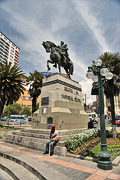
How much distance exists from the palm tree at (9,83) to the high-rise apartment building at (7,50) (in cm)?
8018

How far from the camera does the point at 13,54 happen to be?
362ft

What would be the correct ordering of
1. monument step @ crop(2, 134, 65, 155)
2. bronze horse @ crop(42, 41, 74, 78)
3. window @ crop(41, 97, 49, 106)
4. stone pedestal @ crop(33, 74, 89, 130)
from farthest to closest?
bronze horse @ crop(42, 41, 74, 78)
window @ crop(41, 97, 49, 106)
stone pedestal @ crop(33, 74, 89, 130)
monument step @ crop(2, 134, 65, 155)

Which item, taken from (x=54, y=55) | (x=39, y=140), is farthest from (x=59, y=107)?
(x=54, y=55)

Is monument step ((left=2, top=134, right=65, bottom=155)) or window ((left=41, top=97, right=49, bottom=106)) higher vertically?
window ((left=41, top=97, right=49, bottom=106))

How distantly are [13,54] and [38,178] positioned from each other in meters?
120

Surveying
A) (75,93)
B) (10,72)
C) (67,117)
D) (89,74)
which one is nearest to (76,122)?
(67,117)

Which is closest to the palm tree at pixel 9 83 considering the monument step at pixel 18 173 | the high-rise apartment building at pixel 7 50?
the monument step at pixel 18 173

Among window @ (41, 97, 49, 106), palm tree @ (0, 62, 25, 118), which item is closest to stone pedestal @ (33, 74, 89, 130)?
window @ (41, 97, 49, 106)

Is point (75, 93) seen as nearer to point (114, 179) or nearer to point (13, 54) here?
point (114, 179)

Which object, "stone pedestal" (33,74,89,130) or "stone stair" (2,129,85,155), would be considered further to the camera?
"stone pedestal" (33,74,89,130)

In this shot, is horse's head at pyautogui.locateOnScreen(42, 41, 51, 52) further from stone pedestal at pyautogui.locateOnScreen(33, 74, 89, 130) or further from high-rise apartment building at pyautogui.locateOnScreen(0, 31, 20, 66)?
high-rise apartment building at pyautogui.locateOnScreen(0, 31, 20, 66)

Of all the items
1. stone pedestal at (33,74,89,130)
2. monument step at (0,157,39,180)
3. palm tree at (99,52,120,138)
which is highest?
palm tree at (99,52,120,138)

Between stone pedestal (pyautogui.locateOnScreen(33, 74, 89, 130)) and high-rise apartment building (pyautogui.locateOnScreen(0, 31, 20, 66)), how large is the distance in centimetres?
9472

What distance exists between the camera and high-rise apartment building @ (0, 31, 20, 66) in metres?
95.2
